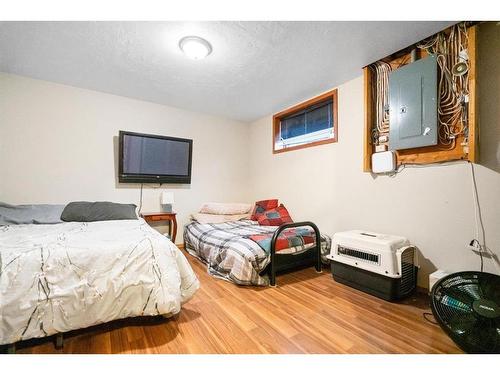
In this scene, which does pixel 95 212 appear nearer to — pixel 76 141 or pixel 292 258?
pixel 76 141

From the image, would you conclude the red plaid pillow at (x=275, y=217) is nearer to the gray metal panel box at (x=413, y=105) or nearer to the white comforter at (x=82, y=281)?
the gray metal panel box at (x=413, y=105)

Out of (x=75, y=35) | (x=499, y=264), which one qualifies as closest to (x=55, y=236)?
(x=75, y=35)

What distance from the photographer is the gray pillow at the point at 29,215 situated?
2.08m

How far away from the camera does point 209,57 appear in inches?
84.6

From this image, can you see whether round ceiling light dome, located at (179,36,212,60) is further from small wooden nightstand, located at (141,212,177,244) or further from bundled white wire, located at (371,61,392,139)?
small wooden nightstand, located at (141,212,177,244)

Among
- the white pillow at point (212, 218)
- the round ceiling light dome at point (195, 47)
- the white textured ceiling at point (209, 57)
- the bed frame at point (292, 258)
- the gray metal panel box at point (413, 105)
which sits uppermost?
the white textured ceiling at point (209, 57)

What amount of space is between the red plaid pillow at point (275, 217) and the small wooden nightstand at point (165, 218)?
1.27 meters

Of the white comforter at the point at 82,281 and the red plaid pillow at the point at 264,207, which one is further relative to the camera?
the red plaid pillow at the point at 264,207

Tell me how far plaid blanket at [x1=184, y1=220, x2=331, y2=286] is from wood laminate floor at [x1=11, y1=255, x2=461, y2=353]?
7.7 inches

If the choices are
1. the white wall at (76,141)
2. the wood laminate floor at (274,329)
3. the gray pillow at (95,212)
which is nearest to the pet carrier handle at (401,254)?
the wood laminate floor at (274,329)

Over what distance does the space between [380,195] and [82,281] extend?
2.62 metres

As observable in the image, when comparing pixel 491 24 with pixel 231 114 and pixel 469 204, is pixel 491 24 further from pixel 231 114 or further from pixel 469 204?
pixel 231 114

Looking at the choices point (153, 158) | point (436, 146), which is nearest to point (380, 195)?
point (436, 146)

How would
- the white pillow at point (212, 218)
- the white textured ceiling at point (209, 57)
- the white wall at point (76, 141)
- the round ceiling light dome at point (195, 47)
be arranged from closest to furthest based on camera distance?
the white textured ceiling at point (209, 57), the round ceiling light dome at point (195, 47), the white wall at point (76, 141), the white pillow at point (212, 218)
